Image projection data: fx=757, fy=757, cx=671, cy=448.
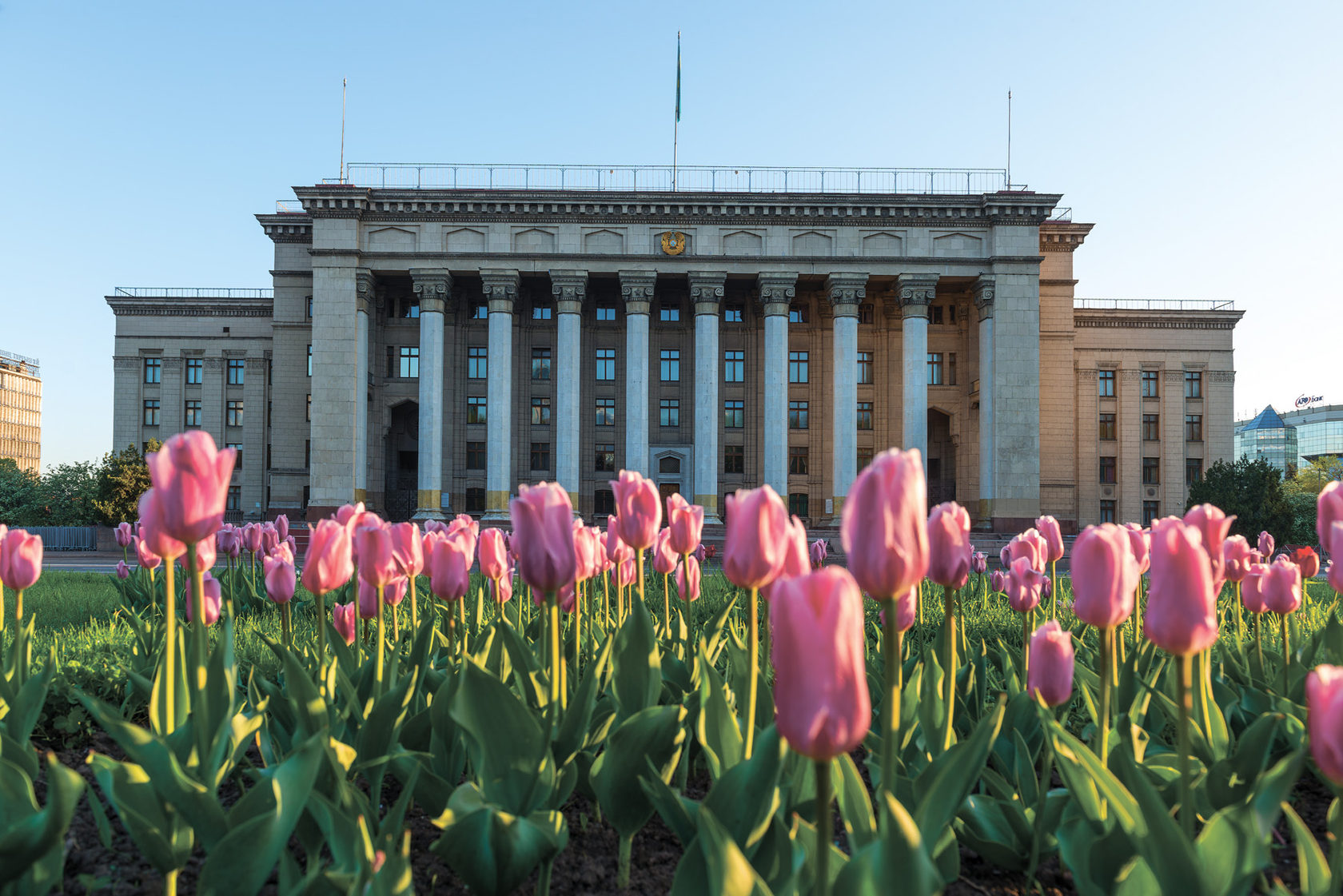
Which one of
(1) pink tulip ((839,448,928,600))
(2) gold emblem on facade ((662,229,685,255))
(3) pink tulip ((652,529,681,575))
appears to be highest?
(2) gold emblem on facade ((662,229,685,255))

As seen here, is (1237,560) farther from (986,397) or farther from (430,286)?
(430,286)

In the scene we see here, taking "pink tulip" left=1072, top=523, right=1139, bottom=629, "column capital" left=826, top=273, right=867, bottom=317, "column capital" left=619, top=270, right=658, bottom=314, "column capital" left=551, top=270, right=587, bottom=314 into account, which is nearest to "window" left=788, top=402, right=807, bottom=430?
"column capital" left=826, top=273, right=867, bottom=317

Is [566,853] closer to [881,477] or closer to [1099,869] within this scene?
[1099,869]

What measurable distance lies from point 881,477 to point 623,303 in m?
38.9

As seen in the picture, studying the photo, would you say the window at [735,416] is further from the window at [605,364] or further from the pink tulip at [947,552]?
the pink tulip at [947,552]

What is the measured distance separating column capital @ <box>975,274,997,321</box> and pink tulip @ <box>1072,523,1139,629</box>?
3650 cm

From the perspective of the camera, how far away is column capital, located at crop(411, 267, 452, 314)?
34.8 meters

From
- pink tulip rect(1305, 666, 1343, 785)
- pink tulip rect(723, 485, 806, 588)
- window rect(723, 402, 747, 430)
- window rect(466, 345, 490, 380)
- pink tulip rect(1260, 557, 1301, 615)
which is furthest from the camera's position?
window rect(723, 402, 747, 430)

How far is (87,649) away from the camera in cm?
491

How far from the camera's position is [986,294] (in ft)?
115

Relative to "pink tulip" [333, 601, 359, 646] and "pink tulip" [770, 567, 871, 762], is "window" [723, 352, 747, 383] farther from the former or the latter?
"pink tulip" [770, 567, 871, 762]

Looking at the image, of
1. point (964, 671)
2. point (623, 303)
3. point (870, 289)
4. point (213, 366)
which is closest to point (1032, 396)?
point (870, 289)

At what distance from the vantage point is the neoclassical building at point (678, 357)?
34.5 meters

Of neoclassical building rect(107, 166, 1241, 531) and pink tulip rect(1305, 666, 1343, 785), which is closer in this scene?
pink tulip rect(1305, 666, 1343, 785)
